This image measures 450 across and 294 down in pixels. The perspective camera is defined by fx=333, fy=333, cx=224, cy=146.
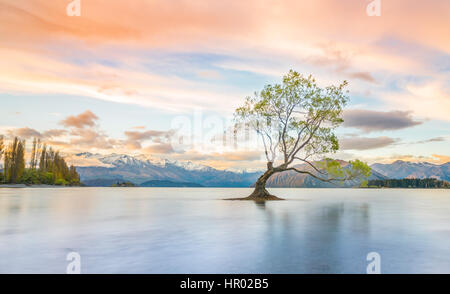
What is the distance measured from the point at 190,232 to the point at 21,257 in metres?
9.65

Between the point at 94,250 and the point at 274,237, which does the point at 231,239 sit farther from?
the point at 94,250

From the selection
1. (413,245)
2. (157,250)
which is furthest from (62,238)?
(413,245)

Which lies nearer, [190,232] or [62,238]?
[62,238]

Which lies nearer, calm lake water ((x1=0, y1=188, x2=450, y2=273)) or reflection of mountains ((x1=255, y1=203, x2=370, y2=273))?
calm lake water ((x1=0, y1=188, x2=450, y2=273))

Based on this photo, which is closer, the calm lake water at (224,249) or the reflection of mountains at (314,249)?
the calm lake water at (224,249)

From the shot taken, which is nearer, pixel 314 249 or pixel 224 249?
pixel 314 249
